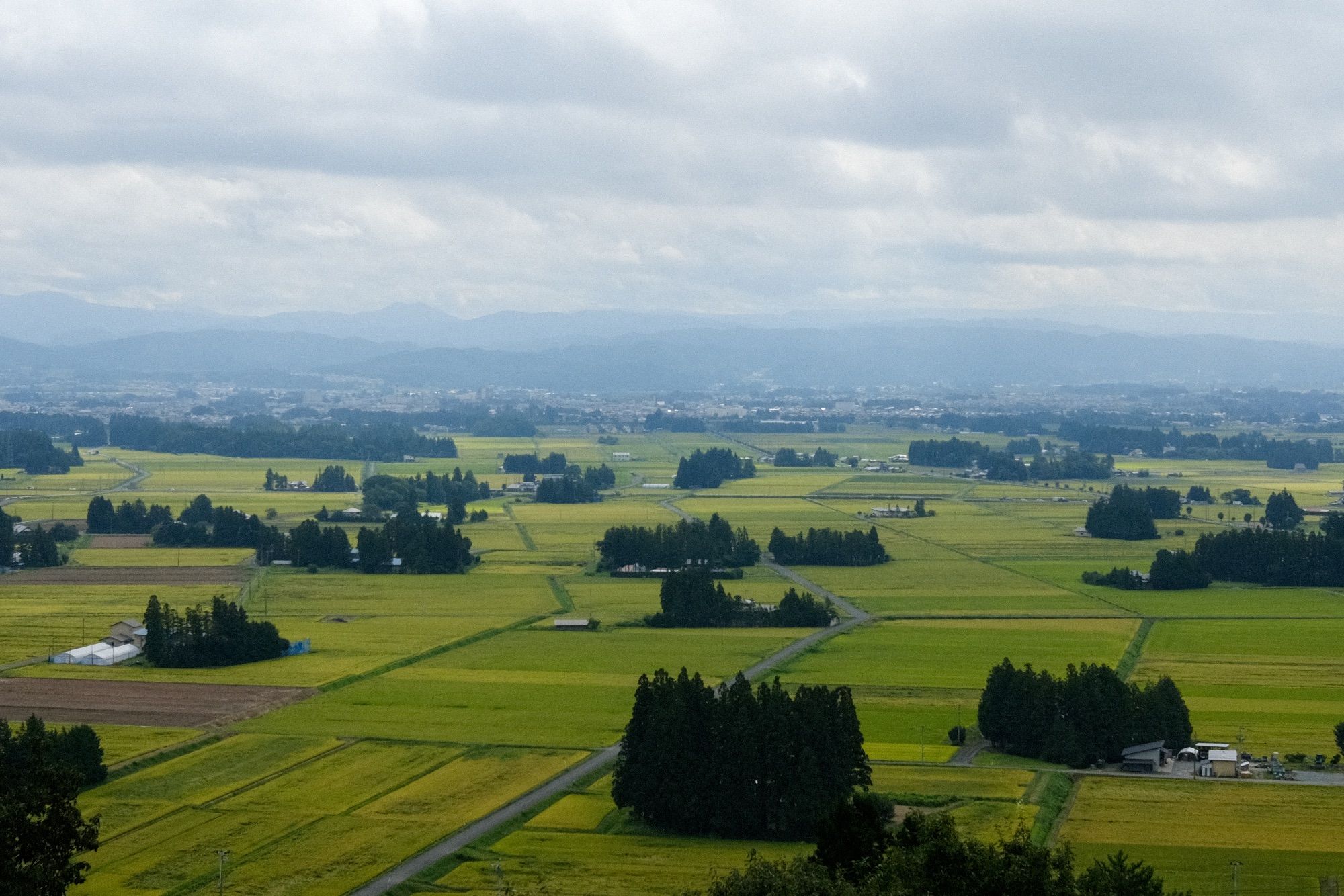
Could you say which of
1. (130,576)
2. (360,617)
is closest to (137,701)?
(360,617)

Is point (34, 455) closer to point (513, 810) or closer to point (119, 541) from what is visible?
point (119, 541)

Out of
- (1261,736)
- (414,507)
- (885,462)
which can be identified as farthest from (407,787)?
(885,462)

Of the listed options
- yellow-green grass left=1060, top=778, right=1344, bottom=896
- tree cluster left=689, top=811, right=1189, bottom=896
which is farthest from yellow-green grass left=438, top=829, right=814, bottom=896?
yellow-green grass left=1060, top=778, right=1344, bottom=896

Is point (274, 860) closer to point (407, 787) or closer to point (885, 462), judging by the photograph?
point (407, 787)

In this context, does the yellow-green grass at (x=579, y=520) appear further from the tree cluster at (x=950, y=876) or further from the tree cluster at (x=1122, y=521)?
the tree cluster at (x=950, y=876)

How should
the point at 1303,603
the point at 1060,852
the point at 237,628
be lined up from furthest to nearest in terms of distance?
1. the point at 1303,603
2. the point at 237,628
3. the point at 1060,852

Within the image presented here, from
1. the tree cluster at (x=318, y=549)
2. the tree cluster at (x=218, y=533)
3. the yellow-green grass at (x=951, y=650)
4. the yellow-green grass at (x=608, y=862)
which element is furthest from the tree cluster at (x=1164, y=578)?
the tree cluster at (x=218, y=533)

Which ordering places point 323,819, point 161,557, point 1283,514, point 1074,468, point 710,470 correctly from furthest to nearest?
point 1074,468 → point 710,470 → point 1283,514 → point 161,557 → point 323,819
